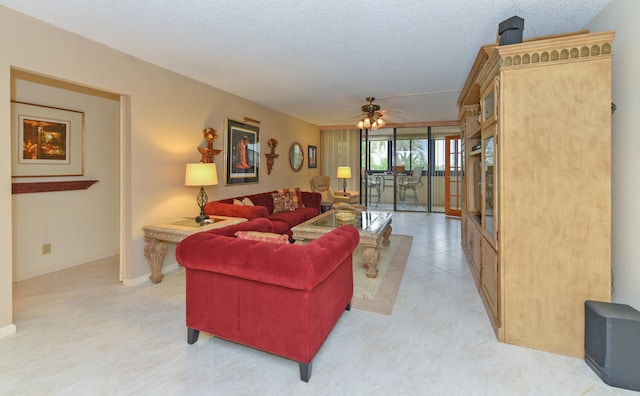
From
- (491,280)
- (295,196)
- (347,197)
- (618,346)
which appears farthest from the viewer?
(347,197)

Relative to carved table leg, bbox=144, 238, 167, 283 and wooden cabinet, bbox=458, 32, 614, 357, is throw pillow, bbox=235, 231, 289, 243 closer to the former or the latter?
wooden cabinet, bbox=458, 32, 614, 357

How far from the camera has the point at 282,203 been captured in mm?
5488

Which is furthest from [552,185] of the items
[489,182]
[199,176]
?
[199,176]

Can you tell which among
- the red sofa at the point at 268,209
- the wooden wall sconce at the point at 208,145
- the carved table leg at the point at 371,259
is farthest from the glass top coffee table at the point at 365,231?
the wooden wall sconce at the point at 208,145

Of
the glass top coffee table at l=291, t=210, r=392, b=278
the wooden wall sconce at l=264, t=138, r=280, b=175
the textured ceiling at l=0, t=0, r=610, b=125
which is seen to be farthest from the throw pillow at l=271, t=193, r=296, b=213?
the textured ceiling at l=0, t=0, r=610, b=125

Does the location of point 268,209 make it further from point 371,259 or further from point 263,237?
point 263,237

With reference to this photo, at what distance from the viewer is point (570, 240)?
6.48 ft

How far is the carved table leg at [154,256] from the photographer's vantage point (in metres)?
3.34

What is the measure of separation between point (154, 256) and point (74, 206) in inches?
60.6

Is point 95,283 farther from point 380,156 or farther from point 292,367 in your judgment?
point 380,156

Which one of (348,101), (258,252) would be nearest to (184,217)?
(258,252)

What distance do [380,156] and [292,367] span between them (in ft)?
24.9

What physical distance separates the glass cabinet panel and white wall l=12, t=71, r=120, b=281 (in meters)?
4.64

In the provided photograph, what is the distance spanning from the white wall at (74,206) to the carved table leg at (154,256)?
53.0 inches
